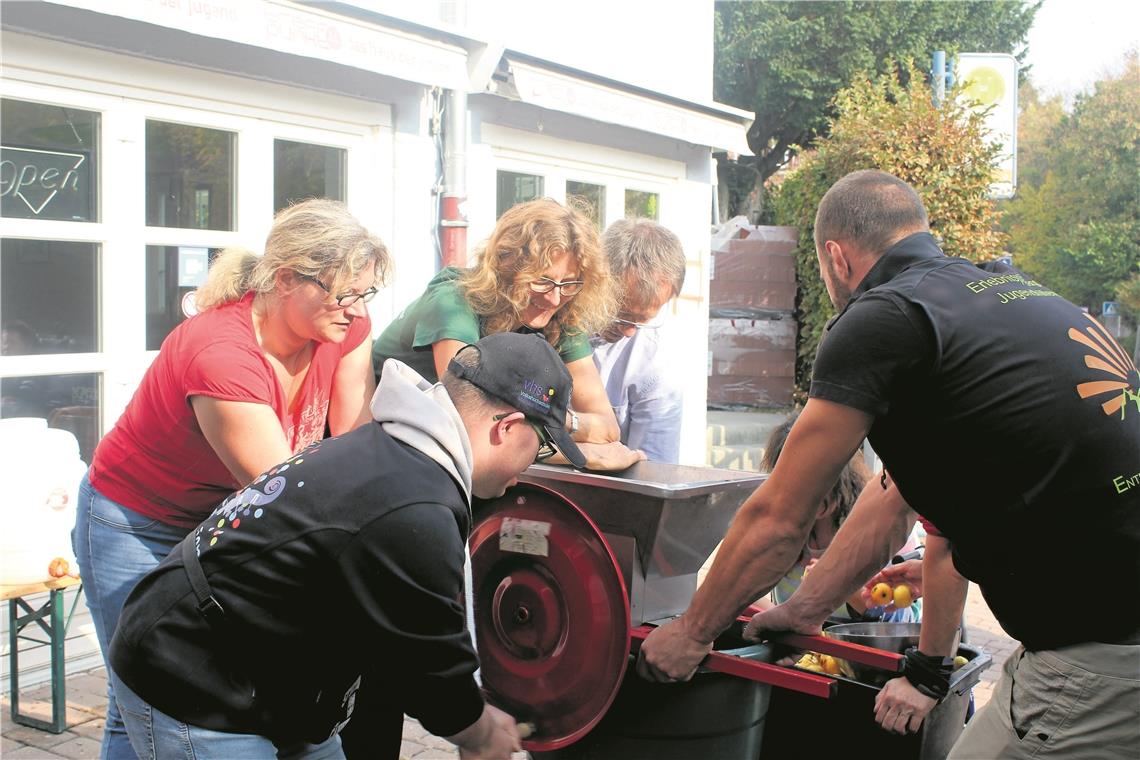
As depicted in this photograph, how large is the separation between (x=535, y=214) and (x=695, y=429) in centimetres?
609

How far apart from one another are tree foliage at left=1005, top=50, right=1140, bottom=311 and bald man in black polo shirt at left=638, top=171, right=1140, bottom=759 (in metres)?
36.8

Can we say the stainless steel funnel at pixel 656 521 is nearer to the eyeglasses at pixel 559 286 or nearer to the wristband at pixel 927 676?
the wristband at pixel 927 676

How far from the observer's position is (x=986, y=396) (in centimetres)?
219

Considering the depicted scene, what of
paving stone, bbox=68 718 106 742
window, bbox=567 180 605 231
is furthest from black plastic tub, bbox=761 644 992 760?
window, bbox=567 180 605 231

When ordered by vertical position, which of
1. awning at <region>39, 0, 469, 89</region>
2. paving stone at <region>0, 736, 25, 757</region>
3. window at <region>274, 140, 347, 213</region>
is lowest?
paving stone at <region>0, 736, 25, 757</region>

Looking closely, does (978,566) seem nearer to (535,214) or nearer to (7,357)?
(535,214)

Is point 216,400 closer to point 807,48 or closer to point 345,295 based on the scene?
point 345,295

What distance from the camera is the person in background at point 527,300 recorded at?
316 centimetres

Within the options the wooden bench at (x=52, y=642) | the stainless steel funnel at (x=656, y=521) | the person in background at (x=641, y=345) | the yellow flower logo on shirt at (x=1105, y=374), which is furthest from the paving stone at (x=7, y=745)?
the yellow flower logo on shirt at (x=1105, y=374)

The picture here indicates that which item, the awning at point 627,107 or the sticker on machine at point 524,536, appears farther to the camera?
the awning at point 627,107

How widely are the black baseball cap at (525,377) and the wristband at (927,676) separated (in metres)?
0.92

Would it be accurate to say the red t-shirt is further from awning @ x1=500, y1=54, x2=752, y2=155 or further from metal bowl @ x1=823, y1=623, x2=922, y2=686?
awning @ x1=500, y1=54, x2=752, y2=155

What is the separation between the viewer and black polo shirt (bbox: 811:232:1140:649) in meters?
2.17

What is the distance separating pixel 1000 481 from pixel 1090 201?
39862mm
